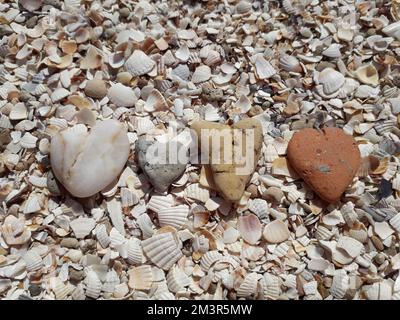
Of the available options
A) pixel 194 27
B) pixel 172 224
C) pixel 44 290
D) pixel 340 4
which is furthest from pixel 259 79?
pixel 44 290

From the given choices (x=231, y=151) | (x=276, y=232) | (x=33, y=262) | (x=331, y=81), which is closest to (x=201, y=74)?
(x=231, y=151)

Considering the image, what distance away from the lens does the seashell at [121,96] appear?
1.56 metres

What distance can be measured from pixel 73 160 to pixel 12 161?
22 centimetres

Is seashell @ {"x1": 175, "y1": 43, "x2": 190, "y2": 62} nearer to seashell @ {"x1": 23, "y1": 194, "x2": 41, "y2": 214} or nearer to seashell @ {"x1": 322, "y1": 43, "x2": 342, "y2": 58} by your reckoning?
seashell @ {"x1": 322, "y1": 43, "x2": 342, "y2": 58}

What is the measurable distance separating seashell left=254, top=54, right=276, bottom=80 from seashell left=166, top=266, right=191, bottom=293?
0.67 m

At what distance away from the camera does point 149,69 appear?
158 centimetres

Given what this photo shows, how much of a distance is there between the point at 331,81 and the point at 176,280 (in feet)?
2.60

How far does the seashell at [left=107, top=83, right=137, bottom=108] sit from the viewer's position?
1.56 meters

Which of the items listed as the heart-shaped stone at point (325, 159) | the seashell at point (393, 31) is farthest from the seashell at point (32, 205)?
the seashell at point (393, 31)

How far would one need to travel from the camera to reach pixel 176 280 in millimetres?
1412

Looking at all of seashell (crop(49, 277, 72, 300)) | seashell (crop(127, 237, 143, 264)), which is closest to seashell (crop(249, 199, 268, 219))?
seashell (crop(127, 237, 143, 264))

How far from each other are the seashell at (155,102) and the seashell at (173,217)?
0.33 metres

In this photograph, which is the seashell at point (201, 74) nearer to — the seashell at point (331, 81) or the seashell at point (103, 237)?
the seashell at point (331, 81)

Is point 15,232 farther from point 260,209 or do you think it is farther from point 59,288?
point 260,209
